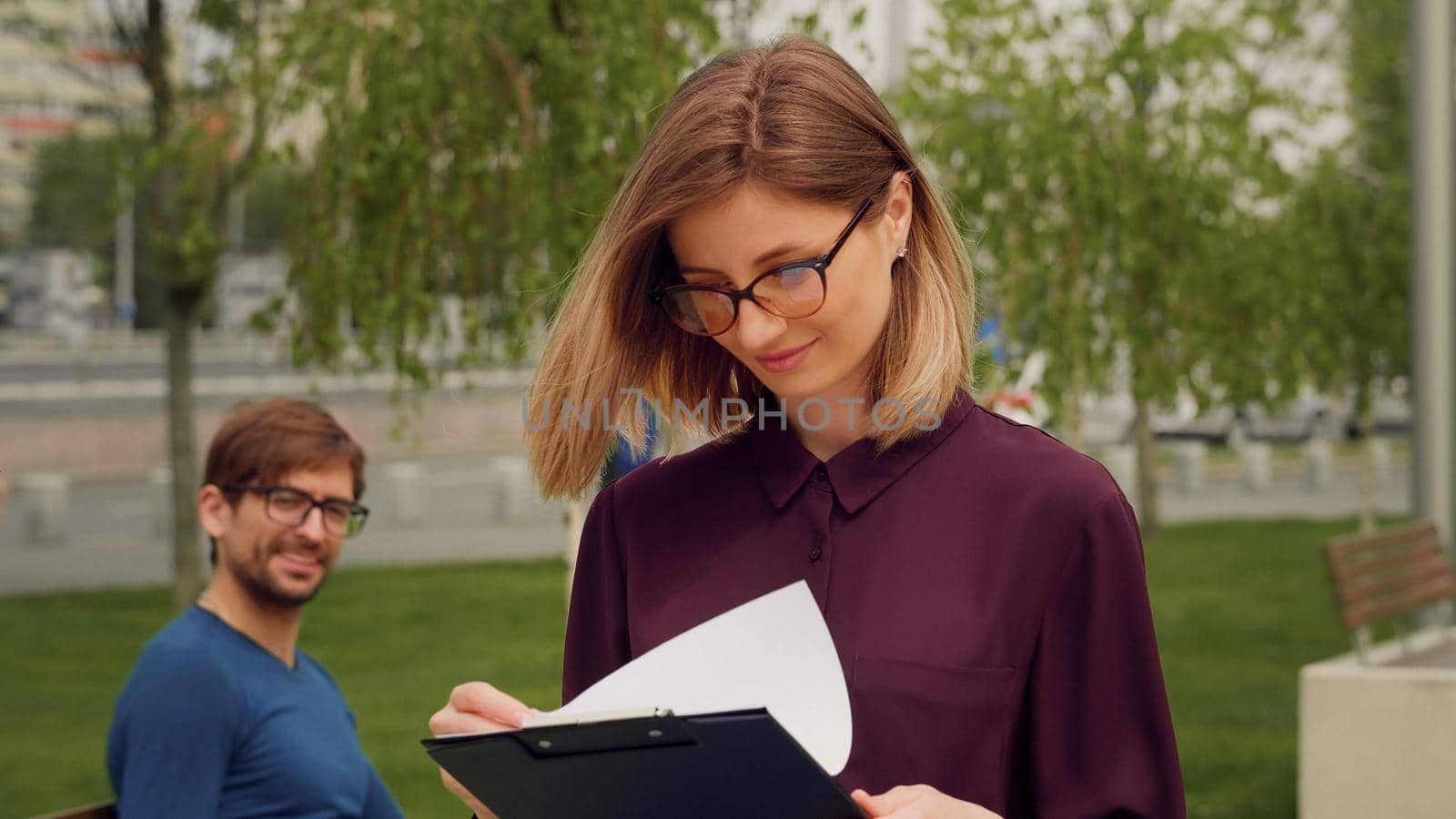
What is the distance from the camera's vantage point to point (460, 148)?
5.14m

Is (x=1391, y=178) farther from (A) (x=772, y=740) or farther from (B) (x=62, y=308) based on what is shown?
(B) (x=62, y=308)

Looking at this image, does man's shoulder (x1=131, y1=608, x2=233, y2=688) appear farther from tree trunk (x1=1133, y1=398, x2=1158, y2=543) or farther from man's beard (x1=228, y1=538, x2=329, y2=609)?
tree trunk (x1=1133, y1=398, x2=1158, y2=543)

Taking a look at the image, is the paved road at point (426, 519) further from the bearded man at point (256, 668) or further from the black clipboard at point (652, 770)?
the black clipboard at point (652, 770)

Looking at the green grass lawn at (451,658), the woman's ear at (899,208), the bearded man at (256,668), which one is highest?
the woman's ear at (899,208)

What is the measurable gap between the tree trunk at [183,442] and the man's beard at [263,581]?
23.8 ft

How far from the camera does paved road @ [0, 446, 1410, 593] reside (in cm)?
1409

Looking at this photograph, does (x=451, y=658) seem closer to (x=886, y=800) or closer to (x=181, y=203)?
(x=181, y=203)

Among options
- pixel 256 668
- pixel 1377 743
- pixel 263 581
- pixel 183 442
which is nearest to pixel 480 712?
pixel 256 668

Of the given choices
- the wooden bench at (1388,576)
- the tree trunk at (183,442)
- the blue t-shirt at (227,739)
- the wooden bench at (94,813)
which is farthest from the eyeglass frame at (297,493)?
the tree trunk at (183,442)

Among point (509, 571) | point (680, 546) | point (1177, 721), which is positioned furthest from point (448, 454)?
point (680, 546)

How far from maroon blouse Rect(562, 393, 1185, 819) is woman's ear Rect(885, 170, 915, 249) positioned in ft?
0.54

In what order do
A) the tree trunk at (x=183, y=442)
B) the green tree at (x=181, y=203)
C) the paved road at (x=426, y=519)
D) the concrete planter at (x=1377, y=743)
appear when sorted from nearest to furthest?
the concrete planter at (x=1377, y=743)
the green tree at (x=181, y=203)
the tree trunk at (x=183, y=442)
the paved road at (x=426, y=519)

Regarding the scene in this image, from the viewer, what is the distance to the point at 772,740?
4.09 ft

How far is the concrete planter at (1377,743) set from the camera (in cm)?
481
